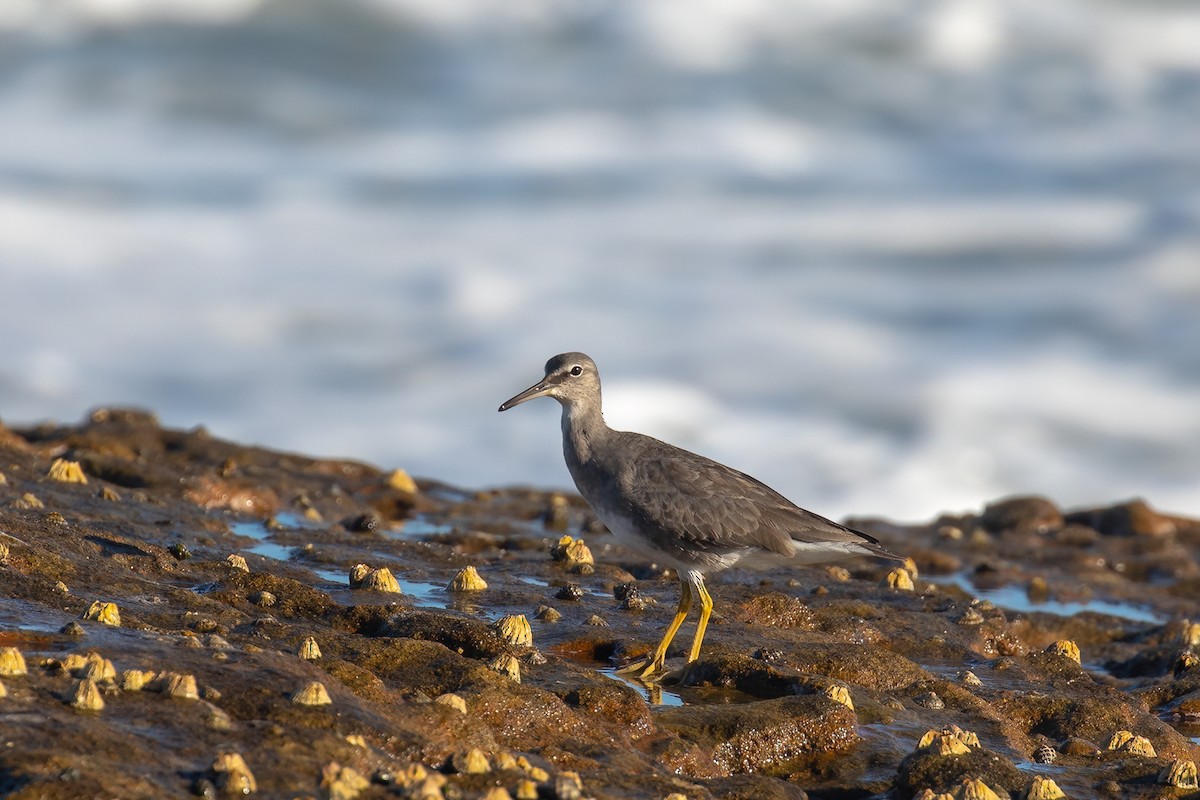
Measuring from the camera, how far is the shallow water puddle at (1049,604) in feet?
39.0

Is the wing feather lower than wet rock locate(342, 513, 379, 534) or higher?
higher

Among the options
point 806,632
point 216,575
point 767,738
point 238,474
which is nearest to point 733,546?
point 806,632

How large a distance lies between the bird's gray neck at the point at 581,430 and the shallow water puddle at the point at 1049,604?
3.80m

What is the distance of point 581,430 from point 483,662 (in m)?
3.17

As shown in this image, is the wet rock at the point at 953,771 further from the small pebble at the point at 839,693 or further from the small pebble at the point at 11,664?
the small pebble at the point at 11,664

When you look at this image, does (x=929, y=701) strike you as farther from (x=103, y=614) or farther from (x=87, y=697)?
(x=87, y=697)

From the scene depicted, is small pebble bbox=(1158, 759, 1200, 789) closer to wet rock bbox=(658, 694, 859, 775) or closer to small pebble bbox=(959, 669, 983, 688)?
wet rock bbox=(658, 694, 859, 775)

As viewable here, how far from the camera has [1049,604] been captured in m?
12.1

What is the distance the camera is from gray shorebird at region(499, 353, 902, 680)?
348 inches

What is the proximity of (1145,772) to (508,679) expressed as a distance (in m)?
2.92

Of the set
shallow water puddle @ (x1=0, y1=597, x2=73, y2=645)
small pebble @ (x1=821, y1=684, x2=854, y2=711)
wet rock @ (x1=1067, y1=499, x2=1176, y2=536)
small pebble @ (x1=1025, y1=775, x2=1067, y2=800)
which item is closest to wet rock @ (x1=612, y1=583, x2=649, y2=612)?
small pebble @ (x1=821, y1=684, x2=854, y2=711)

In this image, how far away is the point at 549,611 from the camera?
→ 8.42 m

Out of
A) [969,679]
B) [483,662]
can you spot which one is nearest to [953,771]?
[483,662]

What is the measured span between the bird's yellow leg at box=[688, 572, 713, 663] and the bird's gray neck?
1.16m
